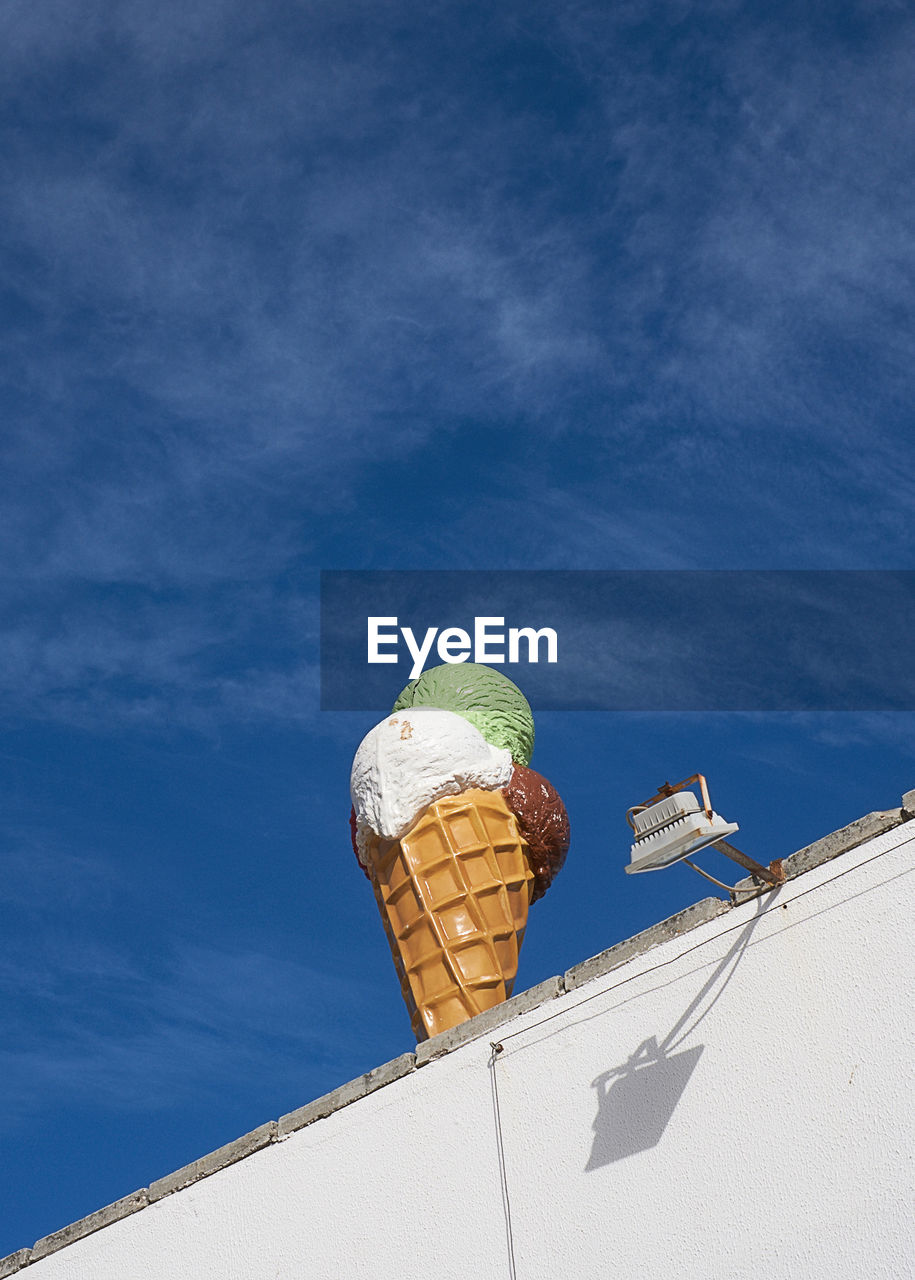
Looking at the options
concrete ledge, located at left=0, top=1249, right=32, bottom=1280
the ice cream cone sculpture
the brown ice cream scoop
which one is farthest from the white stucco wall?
the brown ice cream scoop

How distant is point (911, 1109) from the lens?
17.3 ft

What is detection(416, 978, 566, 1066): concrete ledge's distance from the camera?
23.0 ft

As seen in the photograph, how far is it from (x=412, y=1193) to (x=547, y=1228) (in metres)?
0.89

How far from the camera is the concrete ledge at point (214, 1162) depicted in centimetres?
779

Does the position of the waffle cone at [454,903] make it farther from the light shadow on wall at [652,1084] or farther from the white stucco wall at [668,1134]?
the light shadow on wall at [652,1084]

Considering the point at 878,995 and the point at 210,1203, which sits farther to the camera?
the point at 210,1203

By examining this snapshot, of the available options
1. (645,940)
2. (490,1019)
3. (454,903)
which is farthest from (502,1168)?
(454,903)

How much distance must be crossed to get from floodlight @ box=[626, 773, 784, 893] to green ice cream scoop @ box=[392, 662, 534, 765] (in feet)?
15.3

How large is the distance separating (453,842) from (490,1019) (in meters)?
2.57

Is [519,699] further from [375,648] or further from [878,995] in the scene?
[878,995]

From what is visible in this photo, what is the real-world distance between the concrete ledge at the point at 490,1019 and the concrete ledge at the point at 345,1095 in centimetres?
12

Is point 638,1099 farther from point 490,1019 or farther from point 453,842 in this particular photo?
point 453,842

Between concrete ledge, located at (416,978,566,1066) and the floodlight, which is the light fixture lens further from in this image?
concrete ledge, located at (416,978,566,1066)

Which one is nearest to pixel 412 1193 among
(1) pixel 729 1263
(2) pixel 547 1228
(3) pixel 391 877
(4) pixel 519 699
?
(2) pixel 547 1228
